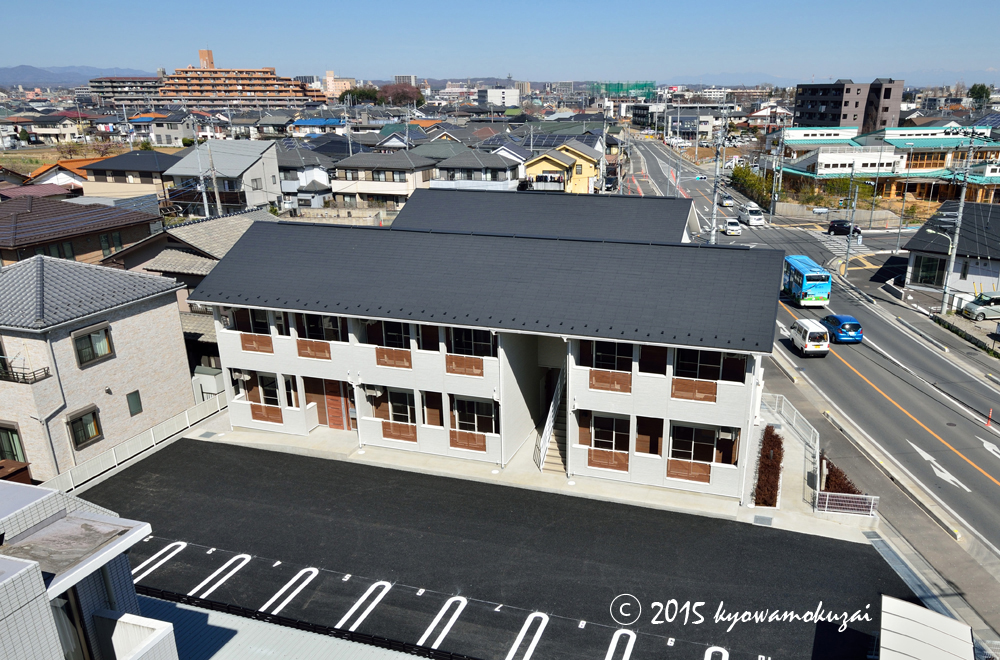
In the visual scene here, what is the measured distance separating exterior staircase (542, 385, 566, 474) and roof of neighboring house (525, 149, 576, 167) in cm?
5705

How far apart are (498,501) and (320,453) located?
298 inches

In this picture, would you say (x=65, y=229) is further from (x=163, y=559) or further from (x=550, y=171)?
(x=550, y=171)

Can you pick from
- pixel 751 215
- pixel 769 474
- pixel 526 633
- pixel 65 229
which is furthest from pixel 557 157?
pixel 526 633

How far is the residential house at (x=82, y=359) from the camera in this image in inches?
910

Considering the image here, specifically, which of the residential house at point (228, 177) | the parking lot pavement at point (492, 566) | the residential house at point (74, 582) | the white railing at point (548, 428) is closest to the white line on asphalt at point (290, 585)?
the parking lot pavement at point (492, 566)

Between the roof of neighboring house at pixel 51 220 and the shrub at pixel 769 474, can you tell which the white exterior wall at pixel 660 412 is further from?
the roof of neighboring house at pixel 51 220

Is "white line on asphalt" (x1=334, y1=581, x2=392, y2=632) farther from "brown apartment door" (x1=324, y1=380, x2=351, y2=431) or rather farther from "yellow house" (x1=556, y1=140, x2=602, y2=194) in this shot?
"yellow house" (x1=556, y1=140, x2=602, y2=194)

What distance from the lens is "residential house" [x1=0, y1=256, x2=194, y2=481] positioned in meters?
23.1

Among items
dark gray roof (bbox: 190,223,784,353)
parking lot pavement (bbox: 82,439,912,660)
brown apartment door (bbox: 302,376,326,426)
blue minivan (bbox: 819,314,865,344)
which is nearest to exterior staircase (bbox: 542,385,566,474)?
parking lot pavement (bbox: 82,439,912,660)

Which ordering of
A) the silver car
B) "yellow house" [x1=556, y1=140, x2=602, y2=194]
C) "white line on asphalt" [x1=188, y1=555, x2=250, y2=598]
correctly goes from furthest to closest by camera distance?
"yellow house" [x1=556, y1=140, x2=602, y2=194]
the silver car
"white line on asphalt" [x1=188, y1=555, x2=250, y2=598]

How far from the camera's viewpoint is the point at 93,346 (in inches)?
976

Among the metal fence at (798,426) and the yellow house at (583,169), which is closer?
the metal fence at (798,426)

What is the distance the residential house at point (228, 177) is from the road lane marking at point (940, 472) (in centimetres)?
6072

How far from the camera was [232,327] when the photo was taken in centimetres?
2639
